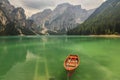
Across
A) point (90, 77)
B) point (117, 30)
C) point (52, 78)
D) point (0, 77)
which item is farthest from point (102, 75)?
point (117, 30)

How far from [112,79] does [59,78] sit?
7501 millimetres

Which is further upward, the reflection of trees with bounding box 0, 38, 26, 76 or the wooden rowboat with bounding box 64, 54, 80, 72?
the wooden rowboat with bounding box 64, 54, 80, 72

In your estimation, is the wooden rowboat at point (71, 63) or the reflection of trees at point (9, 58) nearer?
the wooden rowboat at point (71, 63)

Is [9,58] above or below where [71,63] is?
below

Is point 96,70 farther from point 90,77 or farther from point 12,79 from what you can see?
point 12,79

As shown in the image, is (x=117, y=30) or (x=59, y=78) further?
(x=117, y=30)

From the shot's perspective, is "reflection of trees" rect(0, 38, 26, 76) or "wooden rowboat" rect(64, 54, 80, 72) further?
"reflection of trees" rect(0, 38, 26, 76)

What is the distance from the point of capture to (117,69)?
37.2 metres

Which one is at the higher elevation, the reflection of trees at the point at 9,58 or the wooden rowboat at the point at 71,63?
the wooden rowboat at the point at 71,63

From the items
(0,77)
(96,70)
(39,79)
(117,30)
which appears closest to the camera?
(39,79)

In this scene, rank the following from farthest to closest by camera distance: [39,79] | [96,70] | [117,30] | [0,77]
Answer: [117,30], [96,70], [0,77], [39,79]

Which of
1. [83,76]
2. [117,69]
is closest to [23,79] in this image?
[83,76]

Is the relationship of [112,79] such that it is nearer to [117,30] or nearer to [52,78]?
[52,78]

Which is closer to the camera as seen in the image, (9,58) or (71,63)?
(71,63)
